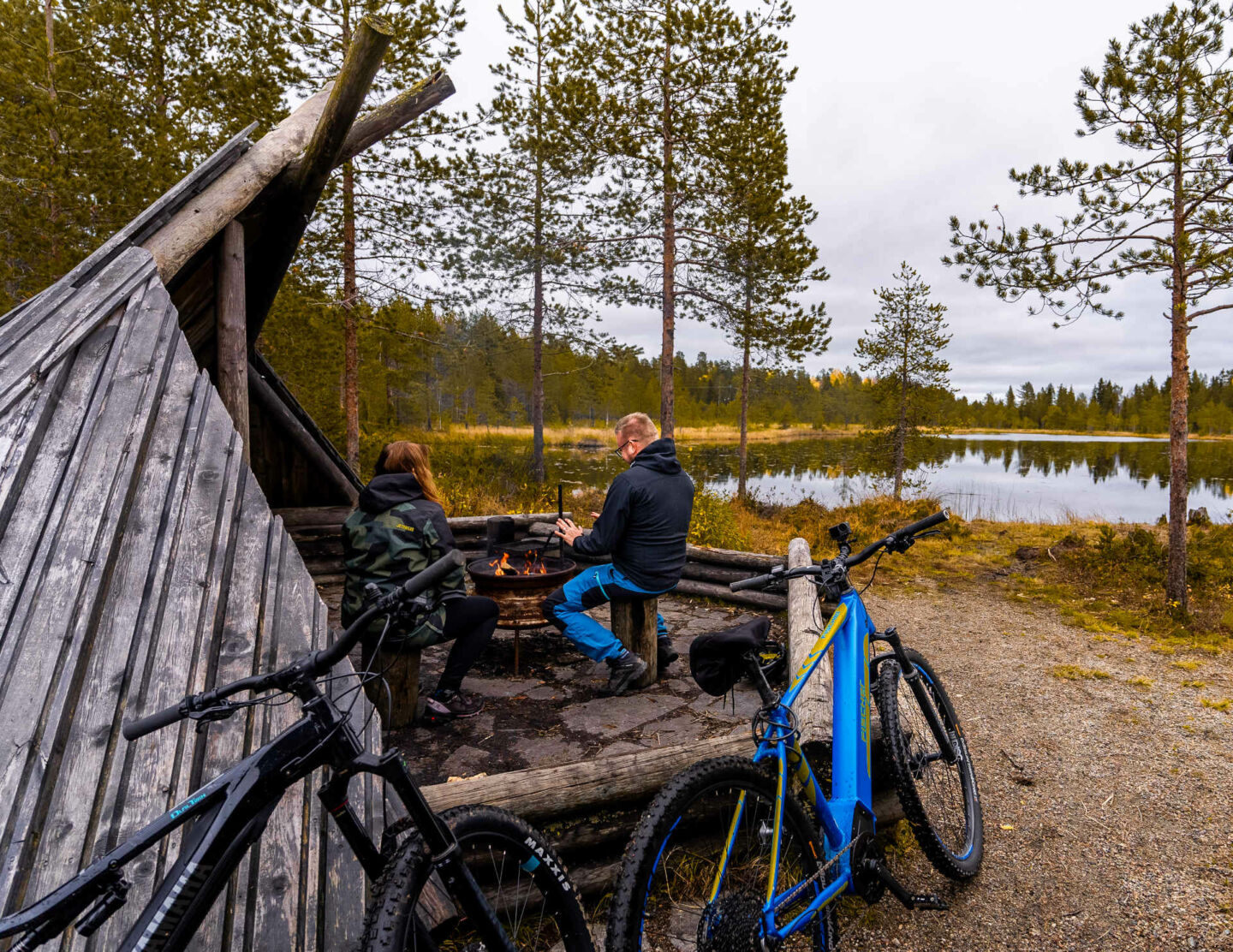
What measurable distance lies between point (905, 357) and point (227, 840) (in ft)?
71.9

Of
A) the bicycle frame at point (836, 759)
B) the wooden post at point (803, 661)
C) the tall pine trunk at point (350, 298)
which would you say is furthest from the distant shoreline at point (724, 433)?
the bicycle frame at point (836, 759)

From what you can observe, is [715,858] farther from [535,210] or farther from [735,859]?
[535,210]

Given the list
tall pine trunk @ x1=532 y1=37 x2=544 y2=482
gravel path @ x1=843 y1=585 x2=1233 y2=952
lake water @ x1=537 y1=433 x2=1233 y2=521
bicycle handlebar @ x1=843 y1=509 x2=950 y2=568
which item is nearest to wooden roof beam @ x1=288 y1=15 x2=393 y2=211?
bicycle handlebar @ x1=843 y1=509 x2=950 y2=568

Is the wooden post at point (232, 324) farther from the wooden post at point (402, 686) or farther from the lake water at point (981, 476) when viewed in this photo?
the lake water at point (981, 476)

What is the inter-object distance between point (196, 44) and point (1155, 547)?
1836cm

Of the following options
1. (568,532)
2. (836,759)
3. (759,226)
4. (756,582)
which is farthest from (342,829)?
Answer: (759,226)

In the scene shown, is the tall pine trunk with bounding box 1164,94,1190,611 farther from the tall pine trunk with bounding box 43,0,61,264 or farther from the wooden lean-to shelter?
the tall pine trunk with bounding box 43,0,61,264

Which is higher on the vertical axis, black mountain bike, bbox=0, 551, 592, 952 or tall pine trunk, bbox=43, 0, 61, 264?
tall pine trunk, bbox=43, 0, 61, 264

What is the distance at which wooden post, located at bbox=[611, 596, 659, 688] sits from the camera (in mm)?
4594

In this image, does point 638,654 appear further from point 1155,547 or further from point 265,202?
point 1155,547

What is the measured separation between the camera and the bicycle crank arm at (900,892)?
248 centimetres

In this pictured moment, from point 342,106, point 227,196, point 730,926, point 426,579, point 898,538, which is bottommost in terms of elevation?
point 730,926

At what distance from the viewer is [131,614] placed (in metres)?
1.99

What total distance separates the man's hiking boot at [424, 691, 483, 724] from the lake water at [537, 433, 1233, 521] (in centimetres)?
1223
